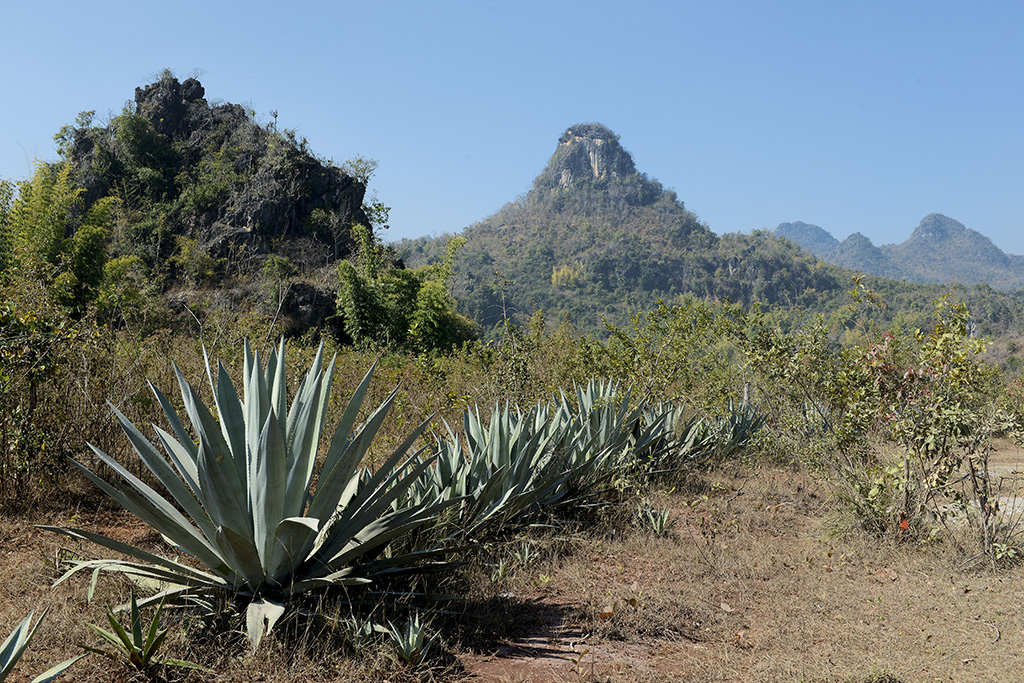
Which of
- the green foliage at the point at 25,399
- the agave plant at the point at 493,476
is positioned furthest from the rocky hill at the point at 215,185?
the agave plant at the point at 493,476

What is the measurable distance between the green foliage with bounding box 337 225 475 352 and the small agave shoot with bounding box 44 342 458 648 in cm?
1901

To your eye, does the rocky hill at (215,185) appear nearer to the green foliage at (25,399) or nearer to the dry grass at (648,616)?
the green foliage at (25,399)

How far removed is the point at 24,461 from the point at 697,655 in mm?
4462

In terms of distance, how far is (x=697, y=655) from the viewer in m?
3.09

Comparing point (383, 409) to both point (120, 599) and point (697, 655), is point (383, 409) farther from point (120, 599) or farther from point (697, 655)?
point (697, 655)

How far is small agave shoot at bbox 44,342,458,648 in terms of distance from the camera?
249 cm

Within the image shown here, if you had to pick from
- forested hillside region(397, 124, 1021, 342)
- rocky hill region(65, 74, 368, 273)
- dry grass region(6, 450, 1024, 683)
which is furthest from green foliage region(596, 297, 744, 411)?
forested hillside region(397, 124, 1021, 342)

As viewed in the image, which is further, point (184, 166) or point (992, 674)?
point (184, 166)

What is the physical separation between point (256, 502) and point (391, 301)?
A: 21946mm

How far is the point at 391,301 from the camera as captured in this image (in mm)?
24125

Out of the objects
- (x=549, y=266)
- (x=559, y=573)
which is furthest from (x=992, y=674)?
(x=549, y=266)

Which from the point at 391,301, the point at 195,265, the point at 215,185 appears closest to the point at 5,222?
the point at 195,265

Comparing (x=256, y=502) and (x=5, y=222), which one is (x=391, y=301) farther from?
(x=256, y=502)

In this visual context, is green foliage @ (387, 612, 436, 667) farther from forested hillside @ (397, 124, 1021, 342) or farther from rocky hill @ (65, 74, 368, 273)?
forested hillside @ (397, 124, 1021, 342)
